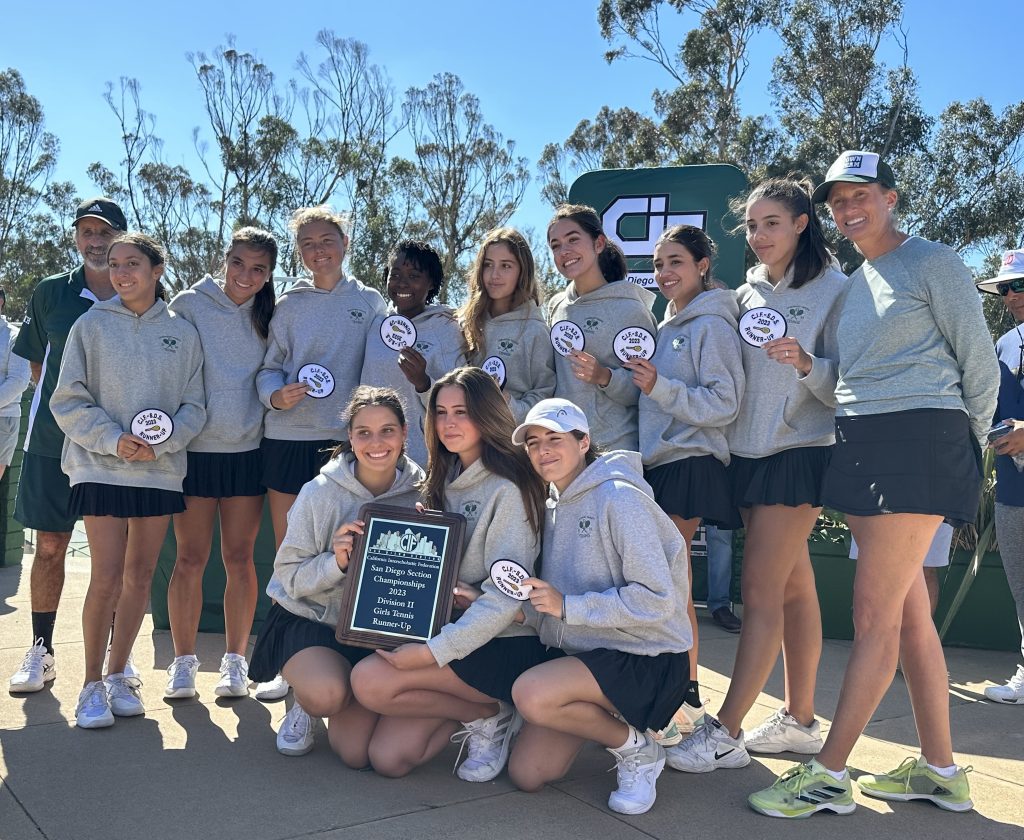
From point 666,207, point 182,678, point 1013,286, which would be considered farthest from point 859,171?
point 666,207

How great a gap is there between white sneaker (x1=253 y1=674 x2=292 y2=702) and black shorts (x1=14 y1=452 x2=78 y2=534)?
1.18 meters

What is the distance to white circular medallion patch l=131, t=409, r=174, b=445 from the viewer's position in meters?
4.07

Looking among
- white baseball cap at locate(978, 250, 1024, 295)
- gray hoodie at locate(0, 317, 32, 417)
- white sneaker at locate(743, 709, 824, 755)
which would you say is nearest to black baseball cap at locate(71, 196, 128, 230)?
gray hoodie at locate(0, 317, 32, 417)

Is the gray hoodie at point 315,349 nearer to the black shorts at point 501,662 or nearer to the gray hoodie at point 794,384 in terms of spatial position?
the black shorts at point 501,662

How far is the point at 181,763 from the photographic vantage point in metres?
3.60

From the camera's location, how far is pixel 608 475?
3.49 metres

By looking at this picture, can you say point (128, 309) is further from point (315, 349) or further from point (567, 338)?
point (567, 338)

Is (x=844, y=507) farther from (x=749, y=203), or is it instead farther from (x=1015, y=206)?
(x=1015, y=206)

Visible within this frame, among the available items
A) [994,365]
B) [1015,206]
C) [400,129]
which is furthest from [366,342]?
[400,129]

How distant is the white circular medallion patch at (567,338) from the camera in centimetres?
405

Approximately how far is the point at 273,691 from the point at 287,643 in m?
0.83

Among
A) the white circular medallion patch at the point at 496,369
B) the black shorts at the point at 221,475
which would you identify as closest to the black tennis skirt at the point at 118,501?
the black shorts at the point at 221,475

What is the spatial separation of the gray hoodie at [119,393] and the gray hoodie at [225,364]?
5.2 inches

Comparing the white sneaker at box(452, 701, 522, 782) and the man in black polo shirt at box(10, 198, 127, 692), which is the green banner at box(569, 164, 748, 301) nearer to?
the man in black polo shirt at box(10, 198, 127, 692)
